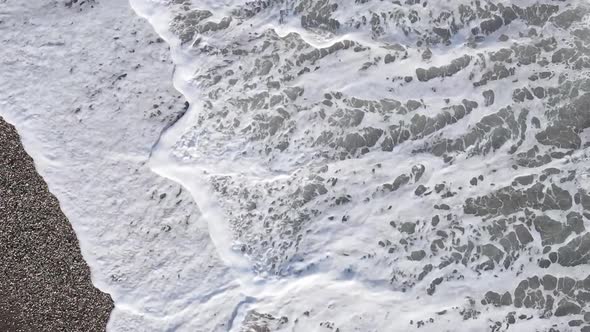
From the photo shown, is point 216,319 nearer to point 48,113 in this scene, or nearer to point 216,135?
point 216,135

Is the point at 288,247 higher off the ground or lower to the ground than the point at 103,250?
higher

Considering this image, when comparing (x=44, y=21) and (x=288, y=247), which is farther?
(x=44, y=21)

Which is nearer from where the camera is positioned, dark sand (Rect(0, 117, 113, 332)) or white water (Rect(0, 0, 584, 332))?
white water (Rect(0, 0, 584, 332))

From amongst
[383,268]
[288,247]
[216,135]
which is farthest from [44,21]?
[383,268]

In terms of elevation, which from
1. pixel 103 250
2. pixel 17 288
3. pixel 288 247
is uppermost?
pixel 288 247

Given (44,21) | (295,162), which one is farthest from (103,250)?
(44,21)

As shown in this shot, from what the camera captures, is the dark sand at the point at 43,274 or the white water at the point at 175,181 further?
the dark sand at the point at 43,274

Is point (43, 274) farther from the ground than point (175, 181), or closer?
closer
